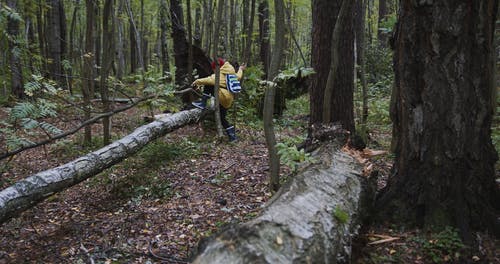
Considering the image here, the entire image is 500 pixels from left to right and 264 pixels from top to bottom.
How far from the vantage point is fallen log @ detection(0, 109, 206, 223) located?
411cm

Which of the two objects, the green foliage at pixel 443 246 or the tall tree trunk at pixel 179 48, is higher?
the tall tree trunk at pixel 179 48

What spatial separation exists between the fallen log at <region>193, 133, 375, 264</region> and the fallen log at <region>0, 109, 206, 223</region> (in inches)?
118

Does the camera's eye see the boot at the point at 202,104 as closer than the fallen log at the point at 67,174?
No

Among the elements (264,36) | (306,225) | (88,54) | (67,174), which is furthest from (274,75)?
(264,36)

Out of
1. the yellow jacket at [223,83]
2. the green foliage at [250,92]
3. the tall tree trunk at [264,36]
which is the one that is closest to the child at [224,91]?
the yellow jacket at [223,83]

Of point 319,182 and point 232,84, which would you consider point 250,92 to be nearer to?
point 232,84

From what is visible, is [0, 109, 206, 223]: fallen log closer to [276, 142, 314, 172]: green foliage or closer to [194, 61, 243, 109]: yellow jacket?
[194, 61, 243, 109]: yellow jacket

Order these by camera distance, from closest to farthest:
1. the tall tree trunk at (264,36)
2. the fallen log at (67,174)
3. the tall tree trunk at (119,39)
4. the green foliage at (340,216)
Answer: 1. the green foliage at (340,216)
2. the fallen log at (67,174)
3. the tall tree trunk at (119,39)
4. the tall tree trunk at (264,36)

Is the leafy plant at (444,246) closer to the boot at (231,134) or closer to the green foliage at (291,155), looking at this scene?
the green foliage at (291,155)

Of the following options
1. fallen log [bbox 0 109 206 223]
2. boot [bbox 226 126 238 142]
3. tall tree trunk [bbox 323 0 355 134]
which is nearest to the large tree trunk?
tall tree trunk [bbox 323 0 355 134]

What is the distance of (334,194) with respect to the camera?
10.3ft

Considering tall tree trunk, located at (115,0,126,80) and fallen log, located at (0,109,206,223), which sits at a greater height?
tall tree trunk, located at (115,0,126,80)

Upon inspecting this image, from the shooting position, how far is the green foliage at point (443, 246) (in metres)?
2.82

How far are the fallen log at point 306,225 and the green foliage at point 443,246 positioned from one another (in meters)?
0.54
